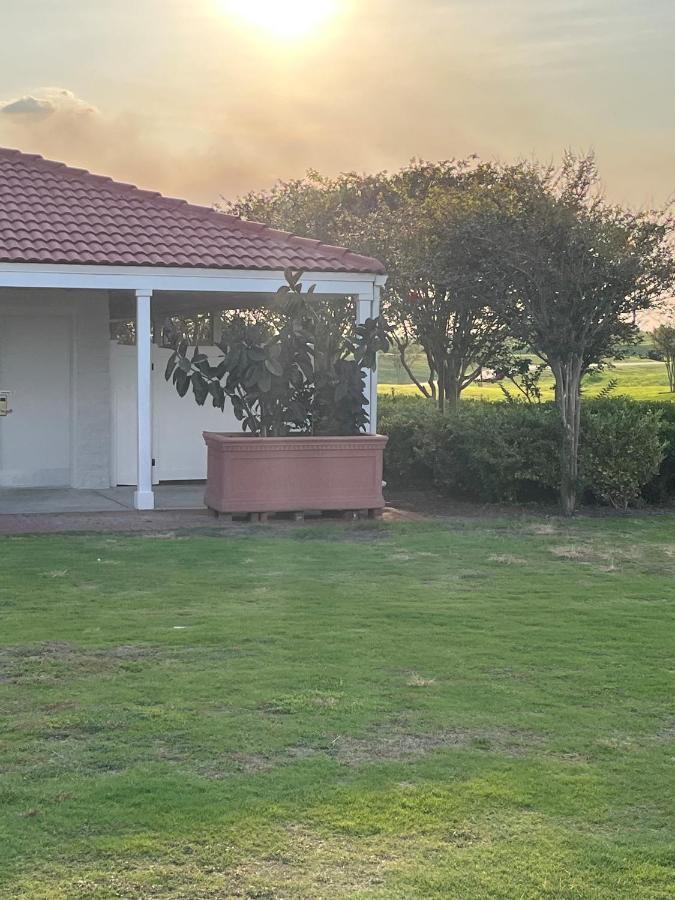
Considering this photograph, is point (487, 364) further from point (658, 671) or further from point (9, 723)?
point (9, 723)

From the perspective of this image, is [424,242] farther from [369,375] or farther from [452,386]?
[369,375]

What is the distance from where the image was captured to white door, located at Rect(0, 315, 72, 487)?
55.0ft

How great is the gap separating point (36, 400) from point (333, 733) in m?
12.1

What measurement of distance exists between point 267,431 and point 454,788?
31.3 feet

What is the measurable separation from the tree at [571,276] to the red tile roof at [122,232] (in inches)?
71.2

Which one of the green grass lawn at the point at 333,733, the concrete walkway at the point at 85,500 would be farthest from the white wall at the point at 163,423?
the green grass lawn at the point at 333,733

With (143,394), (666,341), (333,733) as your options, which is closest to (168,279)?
(143,394)

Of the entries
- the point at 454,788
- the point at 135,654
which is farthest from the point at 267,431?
the point at 454,788

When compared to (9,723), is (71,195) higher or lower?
higher

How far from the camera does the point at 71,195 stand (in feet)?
54.4

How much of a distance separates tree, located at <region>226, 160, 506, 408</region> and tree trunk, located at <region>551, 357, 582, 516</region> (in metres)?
1.23

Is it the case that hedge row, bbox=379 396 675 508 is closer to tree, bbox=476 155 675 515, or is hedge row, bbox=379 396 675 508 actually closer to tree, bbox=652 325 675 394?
tree, bbox=476 155 675 515

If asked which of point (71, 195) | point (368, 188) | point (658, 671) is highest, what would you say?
point (368, 188)

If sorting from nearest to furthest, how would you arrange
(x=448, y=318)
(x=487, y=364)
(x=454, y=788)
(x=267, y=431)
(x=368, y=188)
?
(x=454, y=788) → (x=267, y=431) → (x=487, y=364) → (x=448, y=318) → (x=368, y=188)
